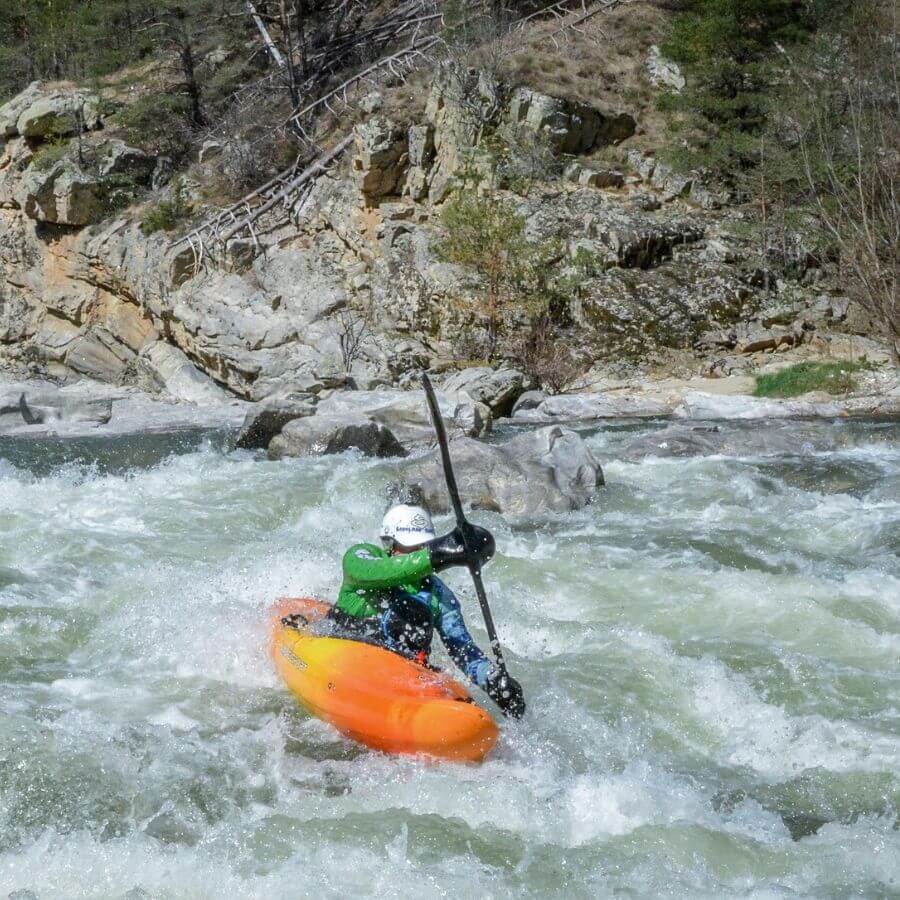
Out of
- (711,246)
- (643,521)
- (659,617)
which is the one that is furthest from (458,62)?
(659,617)

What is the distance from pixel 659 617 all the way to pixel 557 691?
3.73 ft

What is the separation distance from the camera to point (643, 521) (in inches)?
307

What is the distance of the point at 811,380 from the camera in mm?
13438

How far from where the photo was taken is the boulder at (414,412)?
11359 millimetres

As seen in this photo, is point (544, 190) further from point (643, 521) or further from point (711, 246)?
point (643, 521)

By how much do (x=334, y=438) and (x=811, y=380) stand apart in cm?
666

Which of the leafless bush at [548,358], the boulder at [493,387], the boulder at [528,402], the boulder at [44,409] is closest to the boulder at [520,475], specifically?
the boulder at [493,387]

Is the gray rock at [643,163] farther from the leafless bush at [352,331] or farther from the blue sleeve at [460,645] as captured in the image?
the blue sleeve at [460,645]

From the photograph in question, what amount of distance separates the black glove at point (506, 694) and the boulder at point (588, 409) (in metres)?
8.55

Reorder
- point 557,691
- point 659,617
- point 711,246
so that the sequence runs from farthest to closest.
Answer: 1. point 711,246
2. point 659,617
3. point 557,691

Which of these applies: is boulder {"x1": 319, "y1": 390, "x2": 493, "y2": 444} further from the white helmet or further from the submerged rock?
the white helmet

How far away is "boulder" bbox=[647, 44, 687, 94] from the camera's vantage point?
19.9 meters

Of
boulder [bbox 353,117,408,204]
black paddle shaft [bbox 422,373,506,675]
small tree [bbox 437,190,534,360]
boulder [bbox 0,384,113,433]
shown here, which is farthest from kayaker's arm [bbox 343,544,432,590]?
A: boulder [bbox 353,117,408,204]

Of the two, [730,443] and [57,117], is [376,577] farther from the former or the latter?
[57,117]
